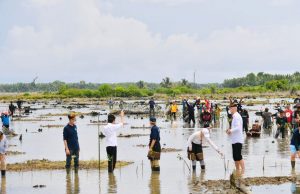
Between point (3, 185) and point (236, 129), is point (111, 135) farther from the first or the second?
point (236, 129)

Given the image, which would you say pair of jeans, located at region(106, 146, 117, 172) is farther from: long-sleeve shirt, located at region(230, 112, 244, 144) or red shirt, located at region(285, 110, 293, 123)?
red shirt, located at region(285, 110, 293, 123)

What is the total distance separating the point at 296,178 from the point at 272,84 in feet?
510

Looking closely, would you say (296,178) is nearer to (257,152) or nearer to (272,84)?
(257,152)

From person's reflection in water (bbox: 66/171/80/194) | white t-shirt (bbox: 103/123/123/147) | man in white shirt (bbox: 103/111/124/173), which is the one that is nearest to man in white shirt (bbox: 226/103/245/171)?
white t-shirt (bbox: 103/123/123/147)

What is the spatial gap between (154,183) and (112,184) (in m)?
1.15

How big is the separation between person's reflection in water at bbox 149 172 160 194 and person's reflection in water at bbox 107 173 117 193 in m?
0.96

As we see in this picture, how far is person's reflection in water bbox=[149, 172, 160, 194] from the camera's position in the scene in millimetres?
16706

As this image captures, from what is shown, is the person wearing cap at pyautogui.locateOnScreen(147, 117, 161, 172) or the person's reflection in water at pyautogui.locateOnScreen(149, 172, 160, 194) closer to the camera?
the person's reflection in water at pyautogui.locateOnScreen(149, 172, 160, 194)

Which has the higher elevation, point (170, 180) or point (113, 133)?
point (113, 133)

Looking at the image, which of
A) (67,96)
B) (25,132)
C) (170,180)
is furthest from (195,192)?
(67,96)

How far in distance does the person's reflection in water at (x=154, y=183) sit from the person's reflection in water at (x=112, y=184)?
37.9 inches

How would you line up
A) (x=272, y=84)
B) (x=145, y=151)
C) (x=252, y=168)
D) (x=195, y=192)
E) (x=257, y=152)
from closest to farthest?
(x=195, y=192) → (x=252, y=168) → (x=257, y=152) → (x=145, y=151) → (x=272, y=84)

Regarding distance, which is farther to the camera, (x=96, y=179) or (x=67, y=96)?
(x=67, y=96)

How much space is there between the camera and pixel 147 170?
20859 millimetres
